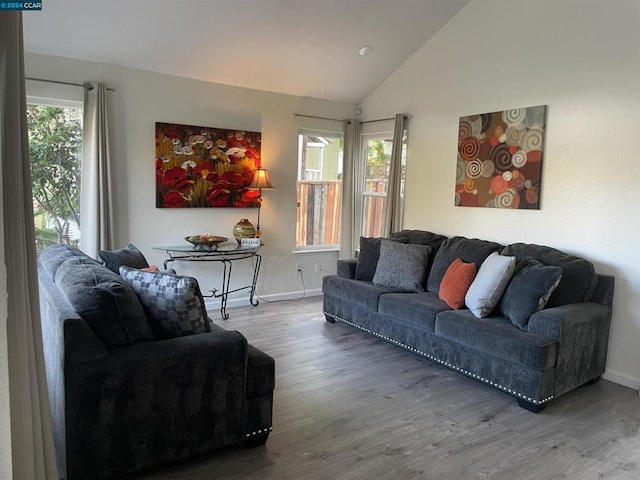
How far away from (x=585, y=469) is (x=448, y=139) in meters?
3.21

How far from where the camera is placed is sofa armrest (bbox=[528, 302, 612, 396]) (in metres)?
3.04

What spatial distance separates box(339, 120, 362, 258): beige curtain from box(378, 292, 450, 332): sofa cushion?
1.95 meters

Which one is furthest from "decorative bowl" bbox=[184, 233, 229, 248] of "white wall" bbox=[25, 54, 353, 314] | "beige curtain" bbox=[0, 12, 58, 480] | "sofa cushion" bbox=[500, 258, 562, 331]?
"beige curtain" bbox=[0, 12, 58, 480]

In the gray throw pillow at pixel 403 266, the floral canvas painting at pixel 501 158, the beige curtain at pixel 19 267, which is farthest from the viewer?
the gray throw pillow at pixel 403 266

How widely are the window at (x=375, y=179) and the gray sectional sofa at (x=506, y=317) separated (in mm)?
1396

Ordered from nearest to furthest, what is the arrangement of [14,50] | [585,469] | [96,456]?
[14,50], [96,456], [585,469]

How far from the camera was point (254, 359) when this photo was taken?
2.46 meters

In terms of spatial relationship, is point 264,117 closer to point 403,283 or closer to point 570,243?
point 403,283

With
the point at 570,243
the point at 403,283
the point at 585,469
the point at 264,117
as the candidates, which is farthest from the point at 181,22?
the point at 585,469

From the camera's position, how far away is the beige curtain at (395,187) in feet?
17.1

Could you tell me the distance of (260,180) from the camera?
5.04 m

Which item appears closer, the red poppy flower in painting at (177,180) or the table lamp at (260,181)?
the red poppy flower in painting at (177,180)

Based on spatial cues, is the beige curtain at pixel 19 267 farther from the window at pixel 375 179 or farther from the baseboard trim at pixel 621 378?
the window at pixel 375 179

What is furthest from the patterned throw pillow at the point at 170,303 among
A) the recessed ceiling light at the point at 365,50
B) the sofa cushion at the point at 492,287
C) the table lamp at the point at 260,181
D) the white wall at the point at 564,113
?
the recessed ceiling light at the point at 365,50
